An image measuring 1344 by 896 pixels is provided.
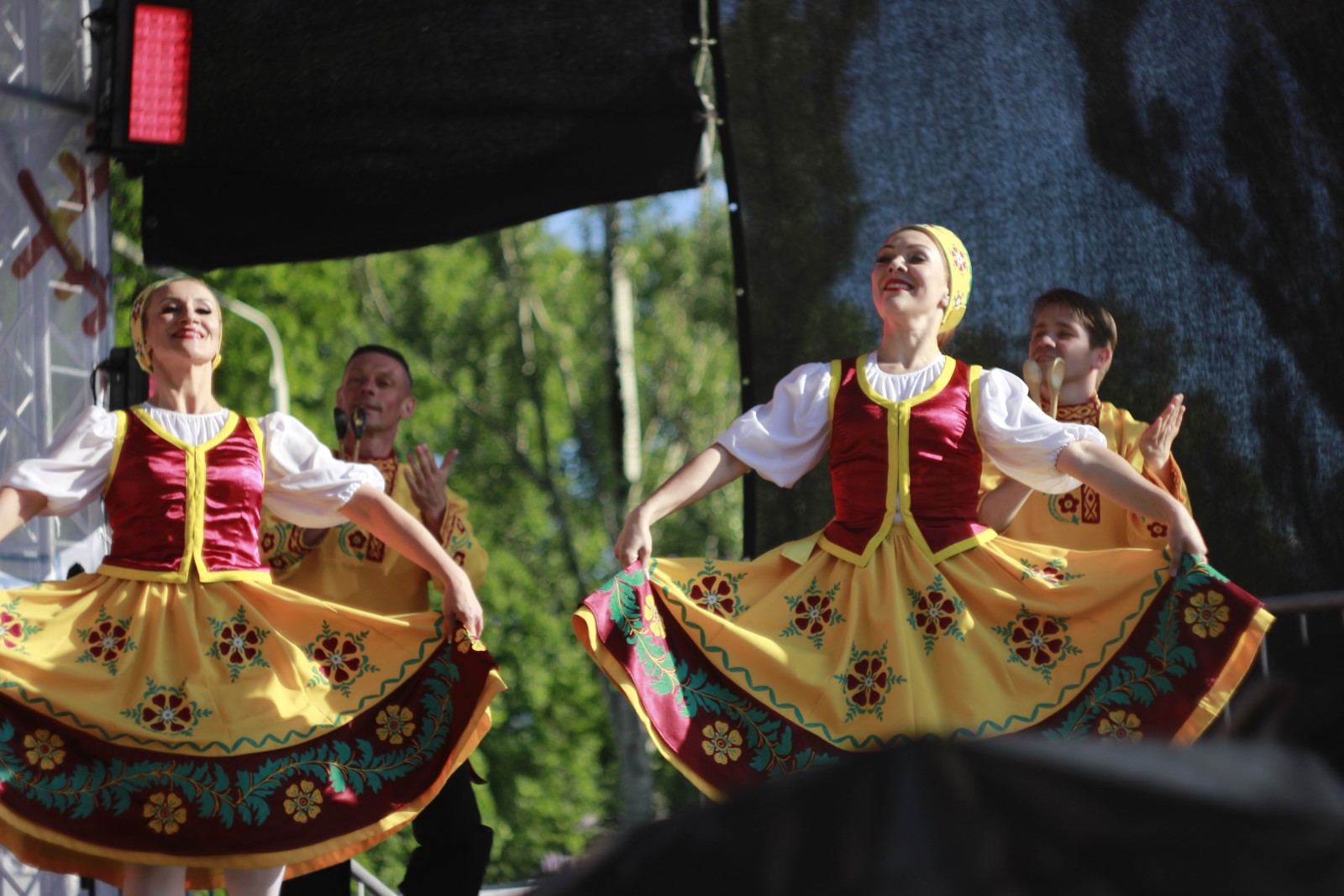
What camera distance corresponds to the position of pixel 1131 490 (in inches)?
136

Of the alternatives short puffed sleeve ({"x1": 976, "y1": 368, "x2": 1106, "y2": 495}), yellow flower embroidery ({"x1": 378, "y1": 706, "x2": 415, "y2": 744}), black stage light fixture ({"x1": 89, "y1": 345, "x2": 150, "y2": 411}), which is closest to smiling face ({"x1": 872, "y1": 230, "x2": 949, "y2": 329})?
short puffed sleeve ({"x1": 976, "y1": 368, "x2": 1106, "y2": 495})

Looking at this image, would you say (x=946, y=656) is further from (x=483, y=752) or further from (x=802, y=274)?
(x=483, y=752)

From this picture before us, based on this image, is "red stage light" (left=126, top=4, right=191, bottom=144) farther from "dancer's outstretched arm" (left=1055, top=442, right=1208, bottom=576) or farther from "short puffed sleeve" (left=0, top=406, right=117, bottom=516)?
"dancer's outstretched arm" (left=1055, top=442, right=1208, bottom=576)

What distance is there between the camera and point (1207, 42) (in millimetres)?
5008

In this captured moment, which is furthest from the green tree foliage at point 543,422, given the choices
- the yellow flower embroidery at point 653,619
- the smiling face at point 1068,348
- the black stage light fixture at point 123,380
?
the yellow flower embroidery at point 653,619

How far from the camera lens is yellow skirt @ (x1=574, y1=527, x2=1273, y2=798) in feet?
10.7

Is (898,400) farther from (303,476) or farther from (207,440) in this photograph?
(207,440)

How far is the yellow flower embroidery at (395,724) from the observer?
3.66 metres

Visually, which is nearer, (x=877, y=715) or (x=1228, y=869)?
(x=1228, y=869)

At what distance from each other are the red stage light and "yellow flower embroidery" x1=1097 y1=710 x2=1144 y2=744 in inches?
143

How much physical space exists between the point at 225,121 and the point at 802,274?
2212mm

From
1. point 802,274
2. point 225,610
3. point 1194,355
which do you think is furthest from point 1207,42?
point 225,610

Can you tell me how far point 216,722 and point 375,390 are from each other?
183cm

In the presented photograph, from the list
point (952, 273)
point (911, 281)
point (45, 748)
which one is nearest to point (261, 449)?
point (45, 748)
